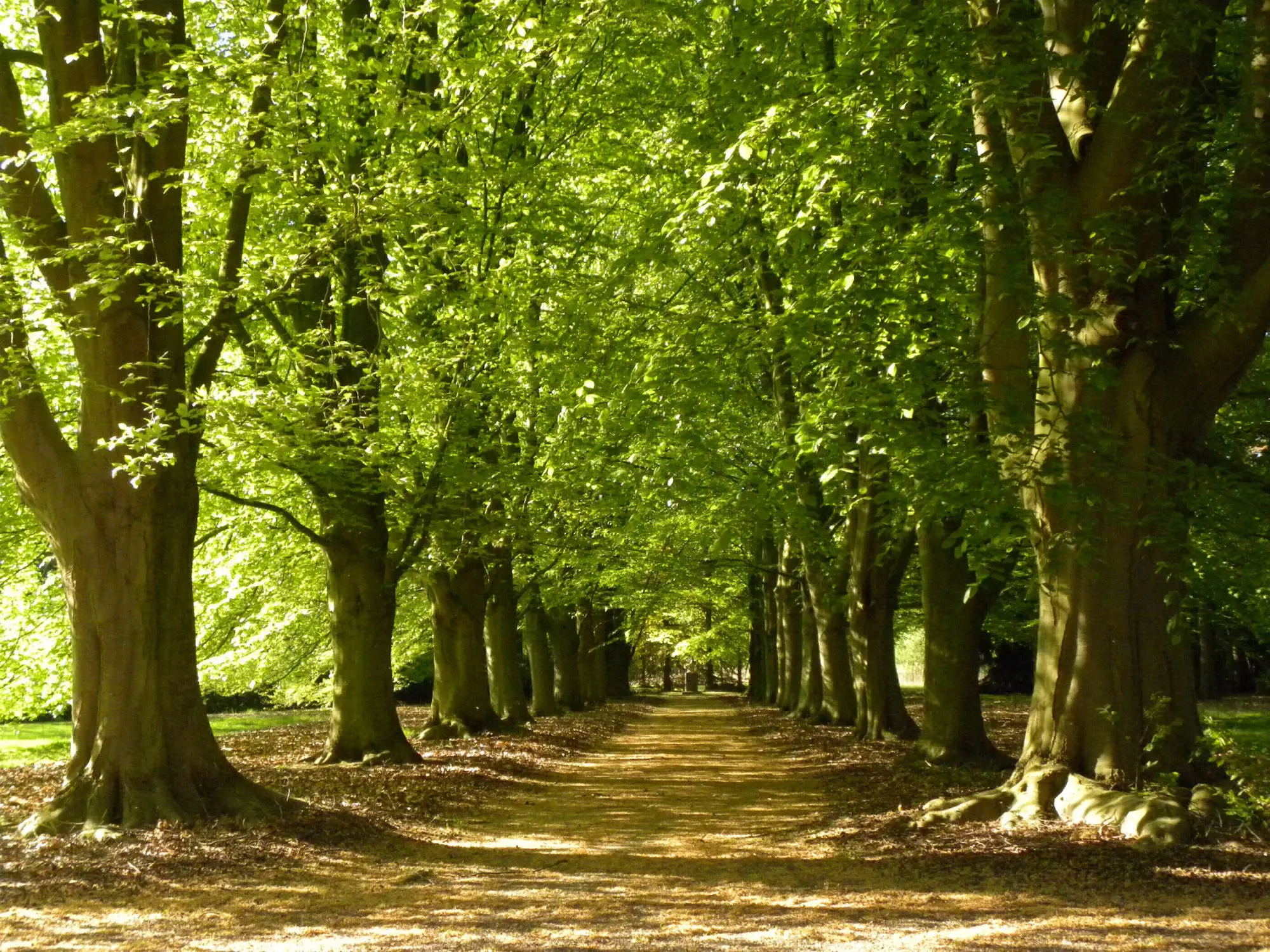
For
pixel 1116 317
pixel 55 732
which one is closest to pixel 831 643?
pixel 1116 317

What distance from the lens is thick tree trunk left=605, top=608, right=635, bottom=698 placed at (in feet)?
152

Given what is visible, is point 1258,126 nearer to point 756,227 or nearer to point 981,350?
point 981,350

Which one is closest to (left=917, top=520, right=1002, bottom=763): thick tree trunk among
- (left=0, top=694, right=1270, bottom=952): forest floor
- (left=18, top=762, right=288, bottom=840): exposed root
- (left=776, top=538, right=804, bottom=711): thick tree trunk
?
(left=0, top=694, right=1270, bottom=952): forest floor

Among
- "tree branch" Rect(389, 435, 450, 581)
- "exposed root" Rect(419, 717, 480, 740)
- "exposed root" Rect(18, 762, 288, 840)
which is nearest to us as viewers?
"exposed root" Rect(18, 762, 288, 840)

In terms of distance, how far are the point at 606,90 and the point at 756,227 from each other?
4.27 meters

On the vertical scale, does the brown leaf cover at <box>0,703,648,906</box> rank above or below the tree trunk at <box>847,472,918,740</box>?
below

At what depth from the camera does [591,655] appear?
4166cm

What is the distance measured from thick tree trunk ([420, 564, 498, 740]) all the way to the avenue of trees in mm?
4813

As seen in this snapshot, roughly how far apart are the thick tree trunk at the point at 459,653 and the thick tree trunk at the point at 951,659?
8.89 meters

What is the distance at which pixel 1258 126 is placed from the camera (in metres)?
8.09

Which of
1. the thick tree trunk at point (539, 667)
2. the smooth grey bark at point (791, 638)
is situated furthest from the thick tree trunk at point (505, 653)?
the smooth grey bark at point (791, 638)

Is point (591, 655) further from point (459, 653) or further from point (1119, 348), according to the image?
point (1119, 348)

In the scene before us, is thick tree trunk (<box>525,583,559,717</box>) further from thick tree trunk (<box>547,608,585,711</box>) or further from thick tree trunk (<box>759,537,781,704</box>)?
thick tree trunk (<box>759,537,781,704</box>)

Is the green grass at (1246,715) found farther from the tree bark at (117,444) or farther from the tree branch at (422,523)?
the tree bark at (117,444)
